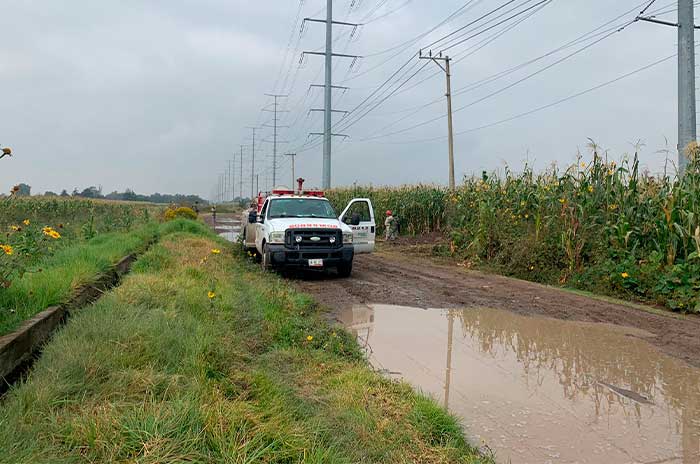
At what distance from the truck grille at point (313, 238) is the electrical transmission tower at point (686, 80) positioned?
738 centimetres

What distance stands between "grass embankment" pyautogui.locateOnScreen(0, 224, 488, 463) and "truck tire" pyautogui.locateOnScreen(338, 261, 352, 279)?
592 cm

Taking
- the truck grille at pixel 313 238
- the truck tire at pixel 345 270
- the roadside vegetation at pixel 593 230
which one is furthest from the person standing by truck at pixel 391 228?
the truck grille at pixel 313 238

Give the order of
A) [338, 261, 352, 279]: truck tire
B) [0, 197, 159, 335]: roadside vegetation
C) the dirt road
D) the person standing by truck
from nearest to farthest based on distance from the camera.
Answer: [0, 197, 159, 335]: roadside vegetation < the dirt road < [338, 261, 352, 279]: truck tire < the person standing by truck

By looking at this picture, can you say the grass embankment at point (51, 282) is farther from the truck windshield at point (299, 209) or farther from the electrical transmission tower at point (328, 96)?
the electrical transmission tower at point (328, 96)

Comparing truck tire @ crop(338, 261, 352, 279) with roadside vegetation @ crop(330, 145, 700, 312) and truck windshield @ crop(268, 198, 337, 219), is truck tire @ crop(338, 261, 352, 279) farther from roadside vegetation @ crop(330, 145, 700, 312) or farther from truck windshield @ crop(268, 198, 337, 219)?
roadside vegetation @ crop(330, 145, 700, 312)

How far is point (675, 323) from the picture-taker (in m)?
7.70

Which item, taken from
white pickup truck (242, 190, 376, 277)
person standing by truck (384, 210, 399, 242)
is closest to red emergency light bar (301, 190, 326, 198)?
white pickup truck (242, 190, 376, 277)

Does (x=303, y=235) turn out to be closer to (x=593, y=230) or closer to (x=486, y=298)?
(x=486, y=298)

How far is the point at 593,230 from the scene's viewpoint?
37.3ft

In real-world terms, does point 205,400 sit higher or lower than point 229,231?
lower

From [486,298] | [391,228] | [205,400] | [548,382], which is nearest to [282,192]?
[486,298]

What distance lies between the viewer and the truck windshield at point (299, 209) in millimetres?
12859

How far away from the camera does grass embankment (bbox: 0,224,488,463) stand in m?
2.84

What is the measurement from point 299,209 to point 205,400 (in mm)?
9750
